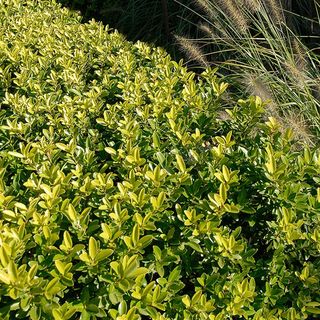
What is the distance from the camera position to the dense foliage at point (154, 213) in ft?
5.04

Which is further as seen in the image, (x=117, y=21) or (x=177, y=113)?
(x=117, y=21)

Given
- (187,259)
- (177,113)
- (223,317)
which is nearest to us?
(223,317)

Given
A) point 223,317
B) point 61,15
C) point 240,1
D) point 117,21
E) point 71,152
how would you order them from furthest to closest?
point 117,21
point 61,15
point 240,1
point 71,152
point 223,317

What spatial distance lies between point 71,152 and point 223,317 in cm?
92

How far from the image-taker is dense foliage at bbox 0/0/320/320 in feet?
5.04

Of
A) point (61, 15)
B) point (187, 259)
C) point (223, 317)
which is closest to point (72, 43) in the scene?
point (61, 15)

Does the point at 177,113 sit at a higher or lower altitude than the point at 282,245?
lower

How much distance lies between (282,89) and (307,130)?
0.39 m

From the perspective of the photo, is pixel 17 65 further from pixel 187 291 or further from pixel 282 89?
pixel 187 291

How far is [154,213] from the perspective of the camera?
1.76 meters

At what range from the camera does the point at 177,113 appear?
2.45 metres

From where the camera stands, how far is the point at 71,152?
209 centimetres

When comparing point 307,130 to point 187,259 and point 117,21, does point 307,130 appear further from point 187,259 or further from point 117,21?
point 117,21

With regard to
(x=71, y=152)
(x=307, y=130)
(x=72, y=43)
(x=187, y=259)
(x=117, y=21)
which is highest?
(x=307, y=130)
